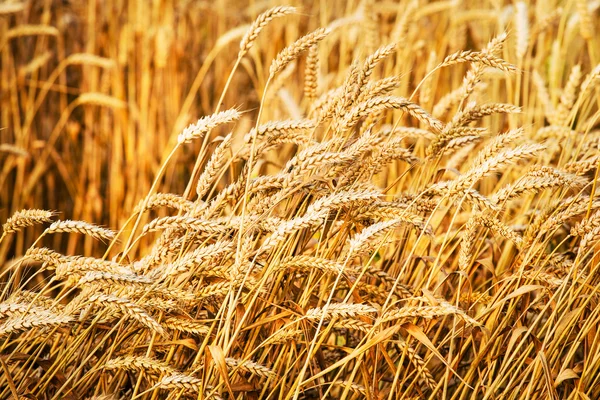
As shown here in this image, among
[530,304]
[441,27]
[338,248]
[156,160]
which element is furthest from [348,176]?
[441,27]

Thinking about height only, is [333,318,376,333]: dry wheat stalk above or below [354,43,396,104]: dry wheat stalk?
below

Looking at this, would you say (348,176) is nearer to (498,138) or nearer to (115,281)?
(498,138)

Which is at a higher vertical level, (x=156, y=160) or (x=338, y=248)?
(x=338, y=248)

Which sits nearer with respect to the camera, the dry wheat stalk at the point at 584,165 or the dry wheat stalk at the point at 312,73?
the dry wheat stalk at the point at 584,165

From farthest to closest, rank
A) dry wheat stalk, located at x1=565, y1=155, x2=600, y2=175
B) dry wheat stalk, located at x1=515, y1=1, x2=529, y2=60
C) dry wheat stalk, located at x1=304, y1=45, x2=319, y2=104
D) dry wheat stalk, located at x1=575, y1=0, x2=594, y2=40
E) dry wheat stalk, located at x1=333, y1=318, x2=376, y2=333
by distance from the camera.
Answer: dry wheat stalk, located at x1=575, y1=0, x2=594, y2=40 < dry wheat stalk, located at x1=515, y1=1, x2=529, y2=60 < dry wheat stalk, located at x1=304, y1=45, x2=319, y2=104 < dry wheat stalk, located at x1=565, y1=155, x2=600, y2=175 < dry wheat stalk, located at x1=333, y1=318, x2=376, y2=333

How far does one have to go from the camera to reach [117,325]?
1427 millimetres

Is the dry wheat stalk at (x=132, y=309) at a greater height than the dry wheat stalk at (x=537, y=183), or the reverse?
the dry wheat stalk at (x=537, y=183)

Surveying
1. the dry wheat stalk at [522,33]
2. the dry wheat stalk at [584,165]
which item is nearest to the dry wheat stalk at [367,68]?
the dry wheat stalk at [584,165]

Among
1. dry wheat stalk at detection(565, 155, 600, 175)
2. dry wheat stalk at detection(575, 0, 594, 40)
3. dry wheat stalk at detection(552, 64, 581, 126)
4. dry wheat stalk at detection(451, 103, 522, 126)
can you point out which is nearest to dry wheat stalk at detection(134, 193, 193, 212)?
dry wheat stalk at detection(451, 103, 522, 126)

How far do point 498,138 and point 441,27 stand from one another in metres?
2.49

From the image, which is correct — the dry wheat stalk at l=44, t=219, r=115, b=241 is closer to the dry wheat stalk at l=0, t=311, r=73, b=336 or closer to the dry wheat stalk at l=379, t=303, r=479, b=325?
the dry wheat stalk at l=0, t=311, r=73, b=336

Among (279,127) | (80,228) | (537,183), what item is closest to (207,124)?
(279,127)

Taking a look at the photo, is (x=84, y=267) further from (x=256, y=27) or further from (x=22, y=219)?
(x=256, y=27)

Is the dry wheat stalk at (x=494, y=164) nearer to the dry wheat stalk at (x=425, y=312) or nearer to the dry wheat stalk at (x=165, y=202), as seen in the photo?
A: the dry wheat stalk at (x=425, y=312)
